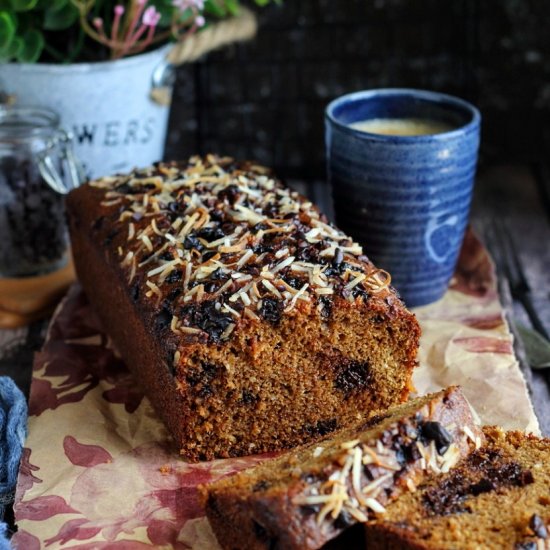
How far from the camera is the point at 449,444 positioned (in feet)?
7.32

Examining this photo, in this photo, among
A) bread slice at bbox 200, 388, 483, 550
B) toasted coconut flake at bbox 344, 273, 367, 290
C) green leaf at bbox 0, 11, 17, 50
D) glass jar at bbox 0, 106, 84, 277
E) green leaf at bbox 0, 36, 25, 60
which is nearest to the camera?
bread slice at bbox 200, 388, 483, 550

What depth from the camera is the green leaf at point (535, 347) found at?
3074 mm

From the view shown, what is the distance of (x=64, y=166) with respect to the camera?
3.65 metres

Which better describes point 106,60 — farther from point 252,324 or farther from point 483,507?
point 483,507

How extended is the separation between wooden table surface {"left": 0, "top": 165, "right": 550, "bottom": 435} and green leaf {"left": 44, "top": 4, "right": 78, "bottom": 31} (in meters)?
1.16

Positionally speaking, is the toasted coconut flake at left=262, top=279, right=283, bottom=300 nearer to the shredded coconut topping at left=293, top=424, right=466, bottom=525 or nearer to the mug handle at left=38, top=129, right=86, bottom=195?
the shredded coconut topping at left=293, top=424, right=466, bottom=525

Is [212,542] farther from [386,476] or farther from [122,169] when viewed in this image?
[122,169]

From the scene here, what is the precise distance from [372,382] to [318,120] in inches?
88.0

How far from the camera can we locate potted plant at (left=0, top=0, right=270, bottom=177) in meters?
3.43

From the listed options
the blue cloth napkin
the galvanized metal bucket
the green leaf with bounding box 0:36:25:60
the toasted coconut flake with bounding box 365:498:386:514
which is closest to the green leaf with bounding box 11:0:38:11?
the green leaf with bounding box 0:36:25:60

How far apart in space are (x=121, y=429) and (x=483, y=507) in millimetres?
1128

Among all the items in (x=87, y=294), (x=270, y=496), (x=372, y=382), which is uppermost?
(x=270, y=496)

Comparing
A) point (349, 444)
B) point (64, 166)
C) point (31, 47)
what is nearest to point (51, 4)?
point (31, 47)

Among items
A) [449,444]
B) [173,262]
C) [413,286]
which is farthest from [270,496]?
[413,286]
